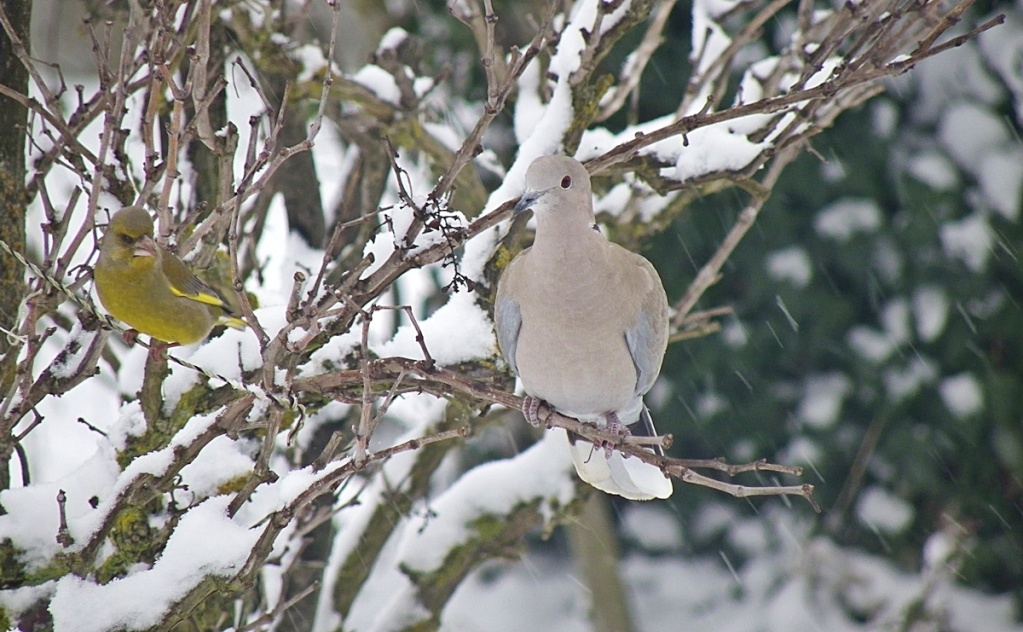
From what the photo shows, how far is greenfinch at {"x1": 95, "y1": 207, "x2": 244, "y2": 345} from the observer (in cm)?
199

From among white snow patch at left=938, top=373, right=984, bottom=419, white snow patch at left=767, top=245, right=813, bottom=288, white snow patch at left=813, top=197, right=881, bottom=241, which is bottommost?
white snow patch at left=938, top=373, right=984, bottom=419

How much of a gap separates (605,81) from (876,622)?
11.7 ft

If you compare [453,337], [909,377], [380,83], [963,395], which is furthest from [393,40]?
[963,395]

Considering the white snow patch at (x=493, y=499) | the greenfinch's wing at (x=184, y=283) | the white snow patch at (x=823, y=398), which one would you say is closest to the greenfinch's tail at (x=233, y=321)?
the greenfinch's wing at (x=184, y=283)

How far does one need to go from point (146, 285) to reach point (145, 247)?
11 centimetres

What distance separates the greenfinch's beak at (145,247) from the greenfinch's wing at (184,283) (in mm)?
25

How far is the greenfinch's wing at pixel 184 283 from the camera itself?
2.05 meters

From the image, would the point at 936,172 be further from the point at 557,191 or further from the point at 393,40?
the point at 557,191

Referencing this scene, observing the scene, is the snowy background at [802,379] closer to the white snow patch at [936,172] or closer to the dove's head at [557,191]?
the white snow patch at [936,172]

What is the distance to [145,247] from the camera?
6.56ft

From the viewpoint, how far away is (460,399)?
2.45 metres

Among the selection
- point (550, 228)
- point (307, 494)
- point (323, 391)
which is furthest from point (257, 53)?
point (307, 494)

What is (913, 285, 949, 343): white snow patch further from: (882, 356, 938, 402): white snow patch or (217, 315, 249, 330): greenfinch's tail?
(217, 315, 249, 330): greenfinch's tail

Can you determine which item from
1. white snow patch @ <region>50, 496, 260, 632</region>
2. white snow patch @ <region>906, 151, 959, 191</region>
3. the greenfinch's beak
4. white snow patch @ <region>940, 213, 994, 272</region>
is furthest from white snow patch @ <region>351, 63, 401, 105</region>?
white snow patch @ <region>940, 213, 994, 272</region>
